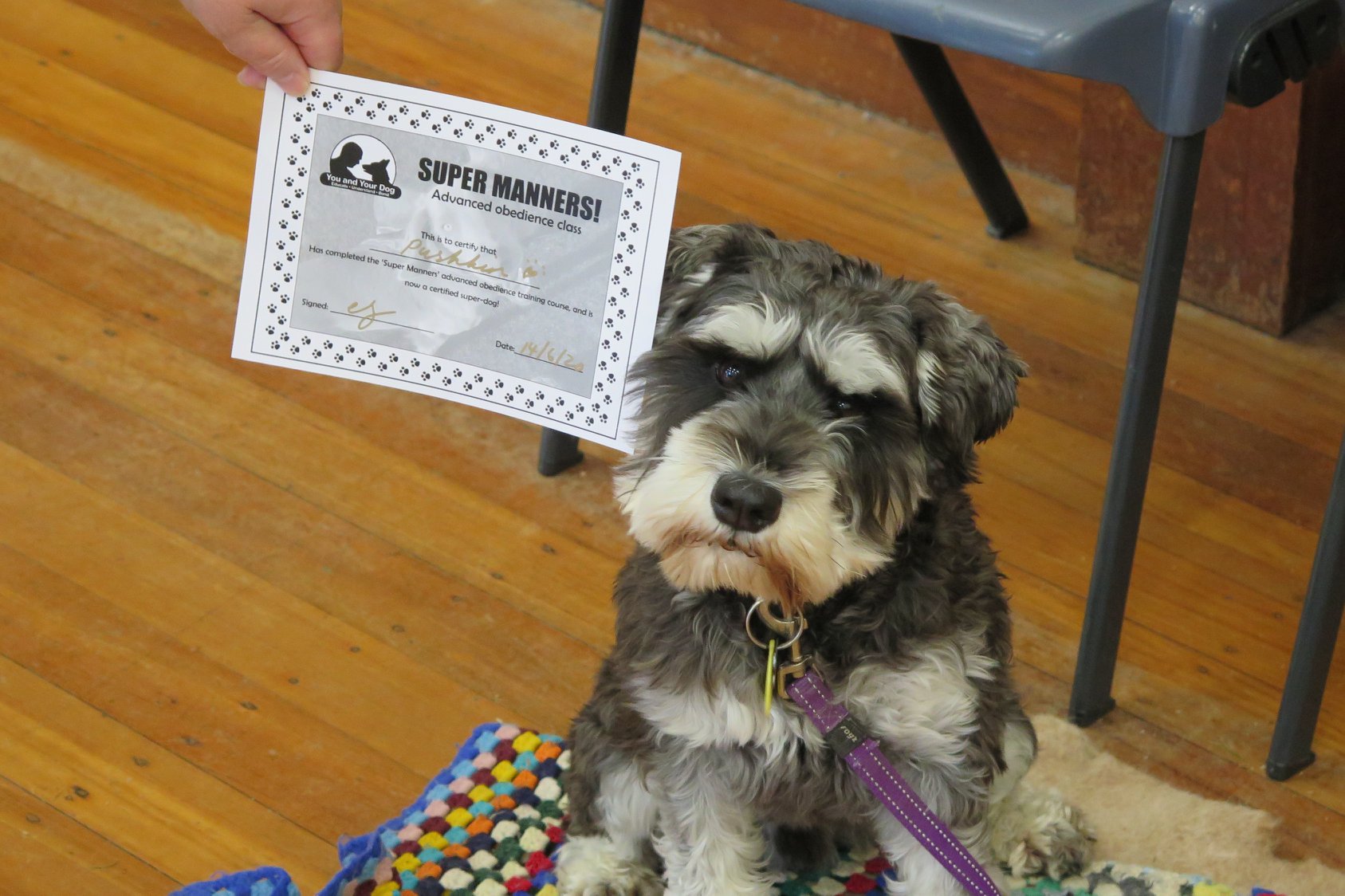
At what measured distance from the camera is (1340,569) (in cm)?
195

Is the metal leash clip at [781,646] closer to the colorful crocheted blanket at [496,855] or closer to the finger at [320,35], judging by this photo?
the colorful crocheted blanket at [496,855]

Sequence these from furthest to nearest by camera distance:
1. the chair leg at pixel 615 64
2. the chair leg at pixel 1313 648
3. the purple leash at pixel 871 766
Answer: the chair leg at pixel 615 64, the chair leg at pixel 1313 648, the purple leash at pixel 871 766

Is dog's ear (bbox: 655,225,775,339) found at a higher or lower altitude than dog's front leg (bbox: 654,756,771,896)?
higher

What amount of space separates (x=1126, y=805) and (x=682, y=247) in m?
1.01

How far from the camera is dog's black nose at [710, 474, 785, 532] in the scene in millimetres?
1387

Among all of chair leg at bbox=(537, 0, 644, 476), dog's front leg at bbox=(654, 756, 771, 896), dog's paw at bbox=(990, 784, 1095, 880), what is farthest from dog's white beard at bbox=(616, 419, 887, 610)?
chair leg at bbox=(537, 0, 644, 476)

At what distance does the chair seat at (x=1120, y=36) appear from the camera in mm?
1670

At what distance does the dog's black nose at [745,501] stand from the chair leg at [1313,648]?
34.6 inches

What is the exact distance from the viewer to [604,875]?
5.91 ft

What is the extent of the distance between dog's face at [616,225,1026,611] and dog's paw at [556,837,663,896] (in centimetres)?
47

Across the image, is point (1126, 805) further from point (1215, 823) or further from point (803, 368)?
point (803, 368)
